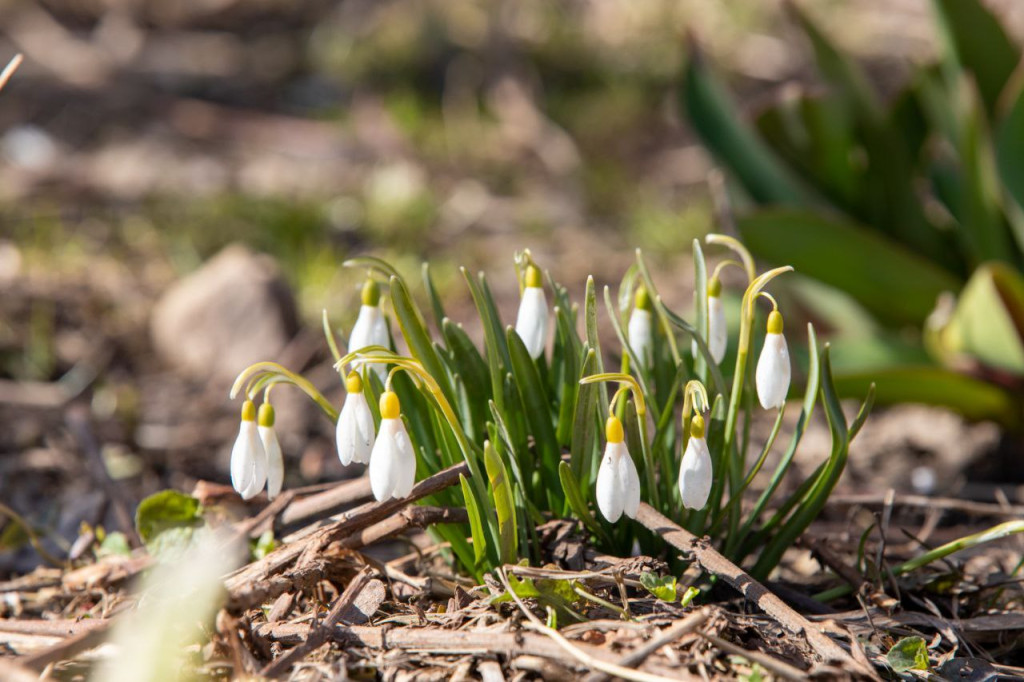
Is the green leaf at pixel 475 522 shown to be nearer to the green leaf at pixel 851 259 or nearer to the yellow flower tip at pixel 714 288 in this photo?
the yellow flower tip at pixel 714 288

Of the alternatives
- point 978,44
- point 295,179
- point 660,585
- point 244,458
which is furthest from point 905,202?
point 295,179

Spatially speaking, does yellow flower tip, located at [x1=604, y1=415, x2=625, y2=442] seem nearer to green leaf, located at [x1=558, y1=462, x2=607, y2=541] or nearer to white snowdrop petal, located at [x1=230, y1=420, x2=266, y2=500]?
green leaf, located at [x1=558, y1=462, x2=607, y2=541]

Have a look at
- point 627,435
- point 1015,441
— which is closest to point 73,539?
point 627,435

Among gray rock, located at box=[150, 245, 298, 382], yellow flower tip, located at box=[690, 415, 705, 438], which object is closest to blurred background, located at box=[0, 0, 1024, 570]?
gray rock, located at box=[150, 245, 298, 382]

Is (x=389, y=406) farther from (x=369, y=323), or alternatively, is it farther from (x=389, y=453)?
(x=369, y=323)

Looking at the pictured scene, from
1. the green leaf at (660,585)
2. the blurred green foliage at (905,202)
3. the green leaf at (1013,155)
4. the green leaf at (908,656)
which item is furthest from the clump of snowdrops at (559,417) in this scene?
the green leaf at (1013,155)

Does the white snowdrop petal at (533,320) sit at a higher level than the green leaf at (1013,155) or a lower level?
higher
